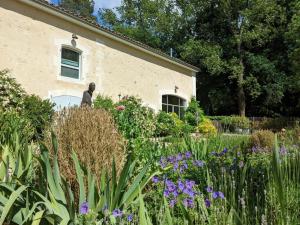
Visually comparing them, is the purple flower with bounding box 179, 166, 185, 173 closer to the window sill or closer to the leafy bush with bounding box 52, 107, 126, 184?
the leafy bush with bounding box 52, 107, 126, 184

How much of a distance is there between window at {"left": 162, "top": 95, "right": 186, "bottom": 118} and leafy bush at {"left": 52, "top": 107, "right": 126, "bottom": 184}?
52.6ft

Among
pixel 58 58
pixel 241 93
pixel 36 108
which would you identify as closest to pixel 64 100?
pixel 58 58

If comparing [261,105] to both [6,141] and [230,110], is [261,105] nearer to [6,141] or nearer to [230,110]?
[230,110]

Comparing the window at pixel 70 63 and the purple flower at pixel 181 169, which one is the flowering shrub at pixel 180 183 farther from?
the window at pixel 70 63

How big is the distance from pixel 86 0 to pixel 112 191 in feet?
145

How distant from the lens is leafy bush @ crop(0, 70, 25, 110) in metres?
9.30

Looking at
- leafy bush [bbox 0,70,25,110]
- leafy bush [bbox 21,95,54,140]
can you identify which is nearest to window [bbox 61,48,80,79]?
leafy bush [bbox 21,95,54,140]

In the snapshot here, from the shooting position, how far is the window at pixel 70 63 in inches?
502

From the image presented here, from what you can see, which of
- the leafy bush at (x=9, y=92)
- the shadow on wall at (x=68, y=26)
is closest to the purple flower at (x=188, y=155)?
the leafy bush at (x=9, y=92)

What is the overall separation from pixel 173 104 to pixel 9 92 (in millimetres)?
12197

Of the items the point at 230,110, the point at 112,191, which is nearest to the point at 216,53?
the point at 230,110

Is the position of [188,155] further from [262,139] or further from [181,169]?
[262,139]

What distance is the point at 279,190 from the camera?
1619mm

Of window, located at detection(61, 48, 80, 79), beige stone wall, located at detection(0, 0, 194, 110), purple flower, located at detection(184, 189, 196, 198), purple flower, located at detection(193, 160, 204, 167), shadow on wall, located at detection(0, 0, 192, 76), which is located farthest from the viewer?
window, located at detection(61, 48, 80, 79)
